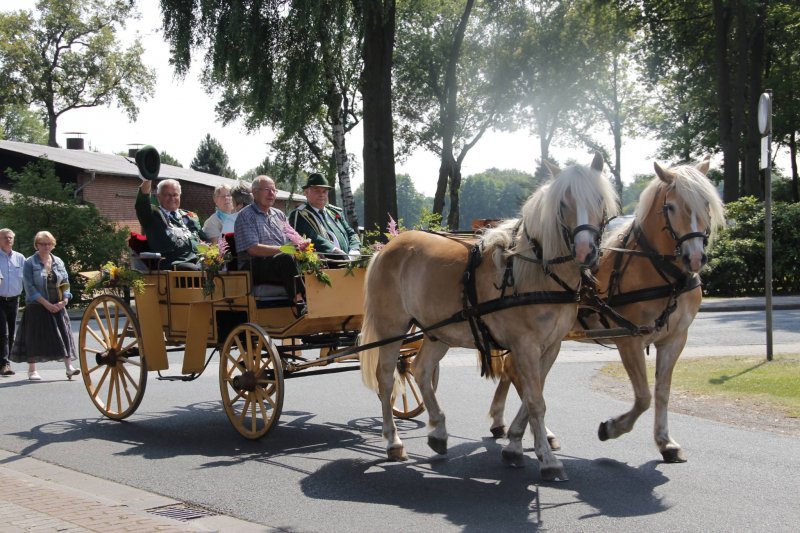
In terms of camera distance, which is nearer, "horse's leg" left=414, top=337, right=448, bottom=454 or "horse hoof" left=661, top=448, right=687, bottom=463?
"horse hoof" left=661, top=448, right=687, bottom=463

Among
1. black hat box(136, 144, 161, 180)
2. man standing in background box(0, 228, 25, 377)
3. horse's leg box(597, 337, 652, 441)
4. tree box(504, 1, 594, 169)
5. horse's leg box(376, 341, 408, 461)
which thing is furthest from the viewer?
tree box(504, 1, 594, 169)

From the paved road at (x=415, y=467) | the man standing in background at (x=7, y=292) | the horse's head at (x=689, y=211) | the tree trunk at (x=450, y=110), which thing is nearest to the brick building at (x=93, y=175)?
the tree trunk at (x=450, y=110)

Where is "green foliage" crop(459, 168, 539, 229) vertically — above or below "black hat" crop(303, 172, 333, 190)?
above

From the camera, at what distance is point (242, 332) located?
8406mm

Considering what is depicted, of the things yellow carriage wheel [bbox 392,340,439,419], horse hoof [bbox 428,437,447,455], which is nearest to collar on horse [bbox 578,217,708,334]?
horse hoof [bbox 428,437,447,455]

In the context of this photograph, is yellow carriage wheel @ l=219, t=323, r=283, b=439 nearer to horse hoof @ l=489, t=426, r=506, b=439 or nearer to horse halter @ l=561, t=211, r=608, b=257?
horse hoof @ l=489, t=426, r=506, b=439

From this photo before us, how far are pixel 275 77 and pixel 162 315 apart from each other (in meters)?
11.4

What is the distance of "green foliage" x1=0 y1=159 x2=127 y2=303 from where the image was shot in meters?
26.1

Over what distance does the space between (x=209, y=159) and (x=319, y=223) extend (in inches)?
3095

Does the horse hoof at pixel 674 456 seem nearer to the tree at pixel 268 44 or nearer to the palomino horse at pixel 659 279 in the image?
the palomino horse at pixel 659 279

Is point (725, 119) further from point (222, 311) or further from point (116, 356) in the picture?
point (116, 356)

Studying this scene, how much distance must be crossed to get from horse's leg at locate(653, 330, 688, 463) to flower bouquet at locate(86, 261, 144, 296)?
5186mm

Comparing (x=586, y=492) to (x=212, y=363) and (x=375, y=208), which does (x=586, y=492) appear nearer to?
(x=212, y=363)

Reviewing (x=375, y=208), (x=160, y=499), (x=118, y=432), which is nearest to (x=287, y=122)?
(x=375, y=208)
